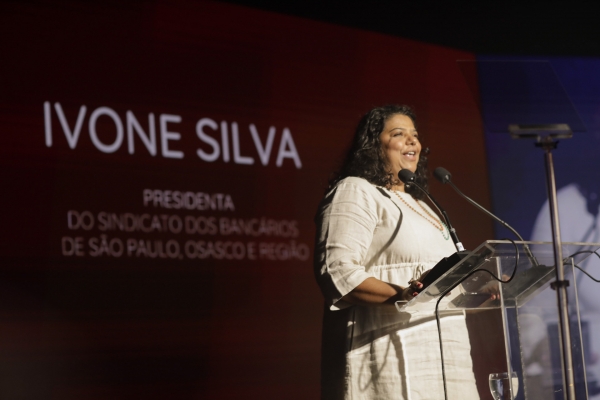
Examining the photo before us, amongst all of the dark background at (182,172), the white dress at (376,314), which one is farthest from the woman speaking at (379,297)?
the dark background at (182,172)

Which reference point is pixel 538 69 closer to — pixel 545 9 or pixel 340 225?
pixel 340 225

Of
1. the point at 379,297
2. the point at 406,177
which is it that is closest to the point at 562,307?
the point at 379,297

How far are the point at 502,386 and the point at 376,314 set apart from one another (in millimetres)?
424

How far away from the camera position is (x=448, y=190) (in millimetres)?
4191

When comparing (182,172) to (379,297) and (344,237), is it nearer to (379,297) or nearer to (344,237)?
(344,237)

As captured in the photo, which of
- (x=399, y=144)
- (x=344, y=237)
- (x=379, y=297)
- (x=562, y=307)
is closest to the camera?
(x=562, y=307)

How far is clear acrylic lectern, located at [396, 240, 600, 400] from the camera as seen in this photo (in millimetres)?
1748

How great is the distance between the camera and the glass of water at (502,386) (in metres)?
1.74

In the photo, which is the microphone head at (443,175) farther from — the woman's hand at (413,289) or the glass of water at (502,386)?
the glass of water at (502,386)

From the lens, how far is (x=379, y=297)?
6.40 ft

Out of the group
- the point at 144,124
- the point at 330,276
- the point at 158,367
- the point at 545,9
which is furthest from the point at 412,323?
the point at 545,9

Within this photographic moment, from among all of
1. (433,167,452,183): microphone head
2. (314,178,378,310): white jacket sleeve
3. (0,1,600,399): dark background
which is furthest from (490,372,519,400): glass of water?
(0,1,600,399): dark background

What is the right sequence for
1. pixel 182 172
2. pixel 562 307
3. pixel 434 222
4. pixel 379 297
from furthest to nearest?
1. pixel 182 172
2. pixel 434 222
3. pixel 379 297
4. pixel 562 307

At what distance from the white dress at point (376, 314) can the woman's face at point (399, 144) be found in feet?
0.68
